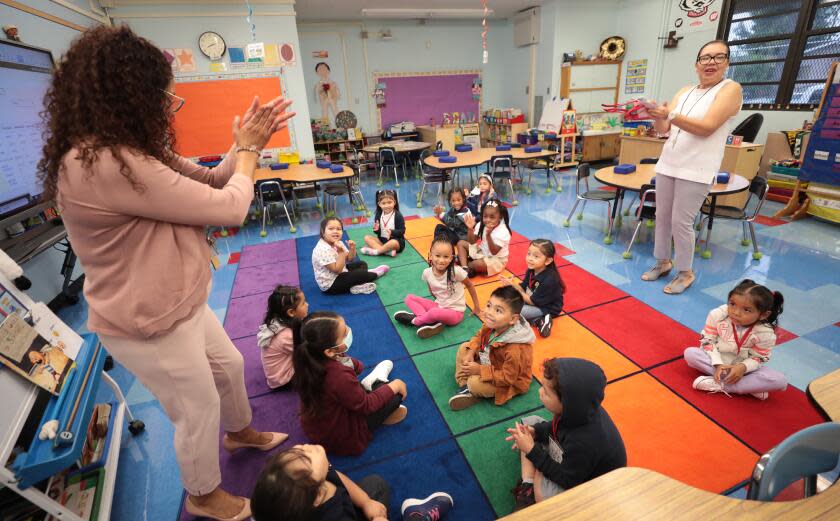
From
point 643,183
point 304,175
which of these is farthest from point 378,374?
point 304,175

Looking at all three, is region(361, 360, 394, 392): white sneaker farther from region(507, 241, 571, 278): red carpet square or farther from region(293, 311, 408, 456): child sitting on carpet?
region(507, 241, 571, 278): red carpet square

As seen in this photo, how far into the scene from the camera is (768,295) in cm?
207

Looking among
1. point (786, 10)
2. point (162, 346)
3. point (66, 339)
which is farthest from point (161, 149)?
point (786, 10)

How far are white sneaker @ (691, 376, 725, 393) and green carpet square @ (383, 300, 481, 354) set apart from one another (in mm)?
1371

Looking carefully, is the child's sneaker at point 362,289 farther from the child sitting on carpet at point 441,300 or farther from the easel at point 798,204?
the easel at point 798,204

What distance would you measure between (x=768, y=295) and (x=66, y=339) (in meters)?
3.52

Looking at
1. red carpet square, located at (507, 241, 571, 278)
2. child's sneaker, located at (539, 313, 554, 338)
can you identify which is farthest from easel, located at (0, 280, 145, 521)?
red carpet square, located at (507, 241, 571, 278)

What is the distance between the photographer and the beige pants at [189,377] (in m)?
1.26

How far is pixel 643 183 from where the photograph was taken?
13.9 ft

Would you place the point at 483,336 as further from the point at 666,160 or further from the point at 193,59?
the point at 193,59

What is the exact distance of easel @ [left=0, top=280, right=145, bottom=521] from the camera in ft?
4.07

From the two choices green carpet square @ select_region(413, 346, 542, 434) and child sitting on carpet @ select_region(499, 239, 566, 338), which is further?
child sitting on carpet @ select_region(499, 239, 566, 338)

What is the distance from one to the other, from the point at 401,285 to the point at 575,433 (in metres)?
2.48

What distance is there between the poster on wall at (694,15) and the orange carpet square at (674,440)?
7610 mm
